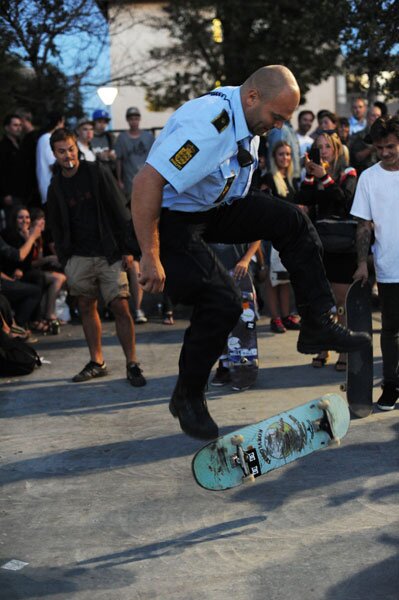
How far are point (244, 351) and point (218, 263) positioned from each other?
2868mm

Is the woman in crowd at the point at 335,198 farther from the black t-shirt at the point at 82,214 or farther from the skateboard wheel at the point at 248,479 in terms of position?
the skateboard wheel at the point at 248,479

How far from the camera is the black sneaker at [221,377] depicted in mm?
7500

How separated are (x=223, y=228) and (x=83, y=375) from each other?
3.63 meters

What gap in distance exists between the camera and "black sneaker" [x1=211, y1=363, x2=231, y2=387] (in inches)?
295

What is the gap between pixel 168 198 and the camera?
4.27 m

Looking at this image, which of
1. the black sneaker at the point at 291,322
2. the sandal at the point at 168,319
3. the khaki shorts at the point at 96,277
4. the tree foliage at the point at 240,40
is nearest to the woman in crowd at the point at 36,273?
the sandal at the point at 168,319

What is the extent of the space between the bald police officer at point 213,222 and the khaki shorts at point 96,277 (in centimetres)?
308

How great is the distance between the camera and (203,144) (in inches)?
154

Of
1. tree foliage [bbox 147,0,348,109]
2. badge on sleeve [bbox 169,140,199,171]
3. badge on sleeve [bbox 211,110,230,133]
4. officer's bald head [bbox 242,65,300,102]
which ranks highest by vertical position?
tree foliage [bbox 147,0,348,109]

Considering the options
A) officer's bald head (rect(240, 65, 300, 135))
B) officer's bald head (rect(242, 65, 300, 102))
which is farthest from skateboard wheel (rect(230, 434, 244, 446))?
officer's bald head (rect(242, 65, 300, 102))

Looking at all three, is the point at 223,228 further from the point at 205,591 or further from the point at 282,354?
the point at 282,354

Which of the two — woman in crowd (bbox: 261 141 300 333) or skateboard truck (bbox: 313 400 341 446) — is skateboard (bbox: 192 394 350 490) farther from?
woman in crowd (bbox: 261 141 300 333)

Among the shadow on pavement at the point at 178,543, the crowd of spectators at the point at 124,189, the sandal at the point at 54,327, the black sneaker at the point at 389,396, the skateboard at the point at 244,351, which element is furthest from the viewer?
the sandal at the point at 54,327

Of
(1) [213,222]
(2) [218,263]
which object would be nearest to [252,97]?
(1) [213,222]
